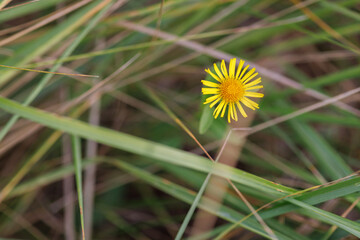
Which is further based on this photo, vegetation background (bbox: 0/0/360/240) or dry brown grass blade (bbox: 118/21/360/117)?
dry brown grass blade (bbox: 118/21/360/117)

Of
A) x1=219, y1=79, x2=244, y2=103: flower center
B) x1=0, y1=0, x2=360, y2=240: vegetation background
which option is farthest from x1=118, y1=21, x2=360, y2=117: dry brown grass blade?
x1=219, y1=79, x2=244, y2=103: flower center

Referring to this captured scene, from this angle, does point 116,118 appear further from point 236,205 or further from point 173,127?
point 236,205

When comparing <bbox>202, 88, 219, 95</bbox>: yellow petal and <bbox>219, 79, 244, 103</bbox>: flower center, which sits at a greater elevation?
<bbox>219, 79, 244, 103</bbox>: flower center

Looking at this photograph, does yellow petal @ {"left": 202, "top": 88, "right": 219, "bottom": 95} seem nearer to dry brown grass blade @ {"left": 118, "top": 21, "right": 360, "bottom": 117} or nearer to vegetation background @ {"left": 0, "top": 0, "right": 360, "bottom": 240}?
vegetation background @ {"left": 0, "top": 0, "right": 360, "bottom": 240}

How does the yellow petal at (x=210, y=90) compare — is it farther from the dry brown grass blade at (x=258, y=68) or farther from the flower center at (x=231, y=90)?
the dry brown grass blade at (x=258, y=68)

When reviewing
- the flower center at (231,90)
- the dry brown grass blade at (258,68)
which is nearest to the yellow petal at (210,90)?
the flower center at (231,90)
